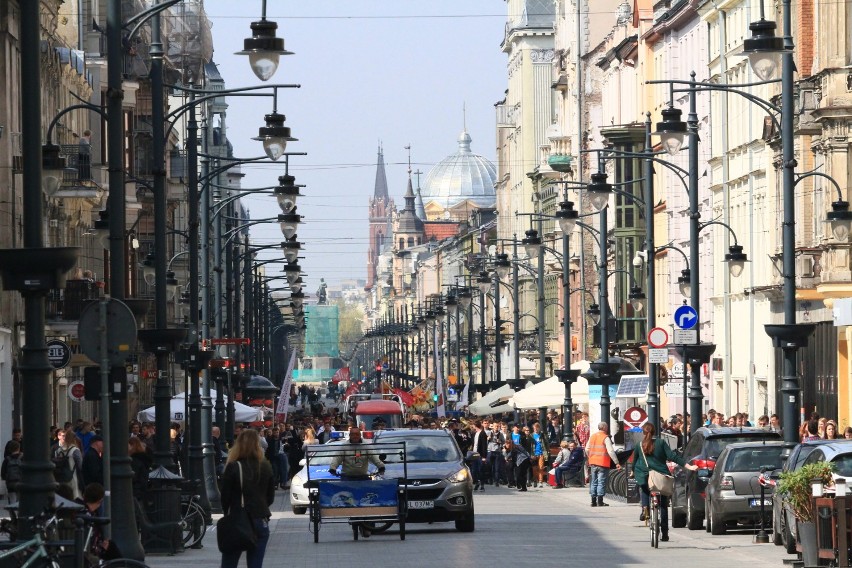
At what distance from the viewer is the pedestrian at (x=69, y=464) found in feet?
87.6

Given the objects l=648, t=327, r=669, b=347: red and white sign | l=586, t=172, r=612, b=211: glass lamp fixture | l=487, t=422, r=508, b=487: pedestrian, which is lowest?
l=487, t=422, r=508, b=487: pedestrian

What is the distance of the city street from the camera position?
24.0 meters

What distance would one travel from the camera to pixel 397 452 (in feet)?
102

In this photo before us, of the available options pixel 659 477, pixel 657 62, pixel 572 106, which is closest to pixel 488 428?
pixel 657 62

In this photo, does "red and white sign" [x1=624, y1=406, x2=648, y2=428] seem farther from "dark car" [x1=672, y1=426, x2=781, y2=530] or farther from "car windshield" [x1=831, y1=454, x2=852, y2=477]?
"car windshield" [x1=831, y1=454, x2=852, y2=477]

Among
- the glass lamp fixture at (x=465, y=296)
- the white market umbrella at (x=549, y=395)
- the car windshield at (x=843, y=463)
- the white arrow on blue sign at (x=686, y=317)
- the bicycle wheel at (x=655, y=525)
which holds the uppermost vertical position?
the glass lamp fixture at (x=465, y=296)

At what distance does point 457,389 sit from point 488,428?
52989 millimetres

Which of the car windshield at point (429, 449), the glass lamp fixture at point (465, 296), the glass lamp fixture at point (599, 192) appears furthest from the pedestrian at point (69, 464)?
the glass lamp fixture at point (465, 296)

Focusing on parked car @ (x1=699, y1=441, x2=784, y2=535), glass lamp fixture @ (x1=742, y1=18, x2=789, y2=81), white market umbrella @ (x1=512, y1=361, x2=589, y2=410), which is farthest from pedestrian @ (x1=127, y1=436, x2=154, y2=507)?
white market umbrella @ (x1=512, y1=361, x2=589, y2=410)

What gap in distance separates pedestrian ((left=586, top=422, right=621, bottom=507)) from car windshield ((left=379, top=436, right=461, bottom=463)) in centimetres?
731

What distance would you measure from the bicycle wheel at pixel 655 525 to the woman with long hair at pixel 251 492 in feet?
29.9

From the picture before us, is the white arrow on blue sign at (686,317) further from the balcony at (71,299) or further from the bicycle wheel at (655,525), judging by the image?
the balcony at (71,299)

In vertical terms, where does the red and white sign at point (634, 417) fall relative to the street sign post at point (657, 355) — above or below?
below

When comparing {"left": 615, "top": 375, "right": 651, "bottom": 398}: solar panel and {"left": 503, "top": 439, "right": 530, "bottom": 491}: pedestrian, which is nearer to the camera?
{"left": 615, "top": 375, "right": 651, "bottom": 398}: solar panel
